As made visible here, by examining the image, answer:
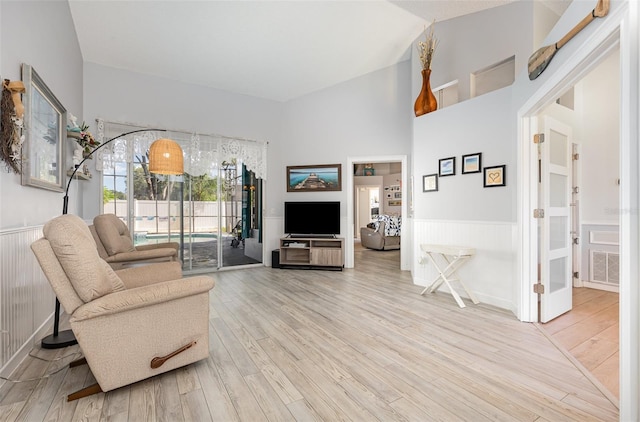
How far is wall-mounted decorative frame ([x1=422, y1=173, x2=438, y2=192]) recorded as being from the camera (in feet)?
13.1

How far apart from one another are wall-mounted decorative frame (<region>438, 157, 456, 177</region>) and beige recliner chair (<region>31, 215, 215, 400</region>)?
3.20 meters

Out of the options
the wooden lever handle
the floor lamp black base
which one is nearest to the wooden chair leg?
the wooden lever handle

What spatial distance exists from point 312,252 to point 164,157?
3180 millimetres

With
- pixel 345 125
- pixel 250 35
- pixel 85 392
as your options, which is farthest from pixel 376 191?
pixel 85 392

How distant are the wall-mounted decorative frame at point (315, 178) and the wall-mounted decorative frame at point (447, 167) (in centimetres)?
209

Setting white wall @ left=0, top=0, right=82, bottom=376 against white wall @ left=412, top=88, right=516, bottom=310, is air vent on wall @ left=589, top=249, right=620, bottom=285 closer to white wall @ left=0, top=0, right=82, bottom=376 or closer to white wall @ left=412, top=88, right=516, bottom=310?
white wall @ left=412, top=88, right=516, bottom=310

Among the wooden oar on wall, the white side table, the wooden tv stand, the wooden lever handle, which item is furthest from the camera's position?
the wooden tv stand

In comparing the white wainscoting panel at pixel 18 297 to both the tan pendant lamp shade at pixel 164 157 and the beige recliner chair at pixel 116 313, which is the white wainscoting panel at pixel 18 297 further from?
the tan pendant lamp shade at pixel 164 157

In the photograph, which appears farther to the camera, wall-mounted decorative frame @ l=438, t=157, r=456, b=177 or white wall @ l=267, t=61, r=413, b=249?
white wall @ l=267, t=61, r=413, b=249

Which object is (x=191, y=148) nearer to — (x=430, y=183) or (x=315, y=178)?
(x=315, y=178)

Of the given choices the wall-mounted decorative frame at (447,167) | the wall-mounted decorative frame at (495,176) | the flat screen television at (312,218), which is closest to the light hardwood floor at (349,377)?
the wall-mounted decorative frame at (495,176)

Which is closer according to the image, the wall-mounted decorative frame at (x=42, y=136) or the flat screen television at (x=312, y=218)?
the wall-mounted decorative frame at (x=42, y=136)

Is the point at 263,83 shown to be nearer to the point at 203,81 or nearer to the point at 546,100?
the point at 203,81

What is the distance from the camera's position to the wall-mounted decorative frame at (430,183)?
401cm
